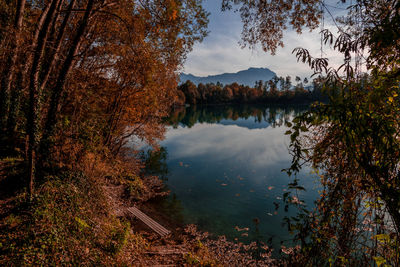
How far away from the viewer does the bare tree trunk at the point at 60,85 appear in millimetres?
7473

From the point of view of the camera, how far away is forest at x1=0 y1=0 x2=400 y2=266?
1907 mm

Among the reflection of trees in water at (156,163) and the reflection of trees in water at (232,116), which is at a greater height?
the reflection of trees in water at (232,116)

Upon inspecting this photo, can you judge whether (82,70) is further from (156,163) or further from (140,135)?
(156,163)

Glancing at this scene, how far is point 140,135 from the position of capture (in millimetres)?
14859

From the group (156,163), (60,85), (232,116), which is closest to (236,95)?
(232,116)

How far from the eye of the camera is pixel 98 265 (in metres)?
4.96

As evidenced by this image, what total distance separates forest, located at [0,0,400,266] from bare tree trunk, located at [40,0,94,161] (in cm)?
4

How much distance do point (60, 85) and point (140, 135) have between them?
7.40m

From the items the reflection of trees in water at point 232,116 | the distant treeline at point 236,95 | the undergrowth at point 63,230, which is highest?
the distant treeline at point 236,95

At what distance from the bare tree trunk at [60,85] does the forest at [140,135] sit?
4 centimetres

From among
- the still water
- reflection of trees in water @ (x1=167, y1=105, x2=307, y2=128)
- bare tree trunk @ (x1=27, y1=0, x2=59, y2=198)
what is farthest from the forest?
reflection of trees in water @ (x1=167, y1=105, x2=307, y2=128)

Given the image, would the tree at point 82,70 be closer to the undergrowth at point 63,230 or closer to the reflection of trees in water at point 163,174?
the undergrowth at point 63,230

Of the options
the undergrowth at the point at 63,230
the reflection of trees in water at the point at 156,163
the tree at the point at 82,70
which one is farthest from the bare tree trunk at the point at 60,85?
the reflection of trees in water at the point at 156,163

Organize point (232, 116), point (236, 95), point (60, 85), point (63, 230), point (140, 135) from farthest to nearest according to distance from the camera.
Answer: point (236, 95) → point (232, 116) → point (140, 135) → point (60, 85) → point (63, 230)
